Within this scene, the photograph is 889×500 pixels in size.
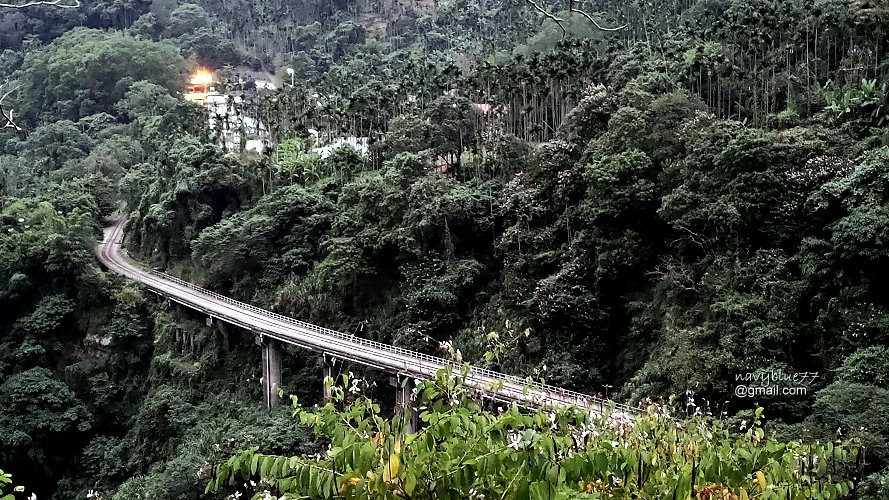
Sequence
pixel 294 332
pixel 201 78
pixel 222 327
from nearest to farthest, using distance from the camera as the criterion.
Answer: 1. pixel 294 332
2. pixel 222 327
3. pixel 201 78

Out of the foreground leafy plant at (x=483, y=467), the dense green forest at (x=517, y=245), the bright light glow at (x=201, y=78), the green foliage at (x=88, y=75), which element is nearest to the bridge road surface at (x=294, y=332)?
the dense green forest at (x=517, y=245)

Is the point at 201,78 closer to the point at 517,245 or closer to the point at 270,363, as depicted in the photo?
the point at 270,363

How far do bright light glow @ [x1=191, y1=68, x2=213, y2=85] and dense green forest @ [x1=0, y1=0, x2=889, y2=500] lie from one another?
2029cm

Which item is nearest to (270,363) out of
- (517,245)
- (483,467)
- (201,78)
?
(517,245)

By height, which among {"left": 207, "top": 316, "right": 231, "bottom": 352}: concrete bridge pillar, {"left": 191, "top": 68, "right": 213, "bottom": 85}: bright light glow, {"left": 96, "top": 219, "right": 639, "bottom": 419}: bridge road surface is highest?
{"left": 191, "top": 68, "right": 213, "bottom": 85}: bright light glow

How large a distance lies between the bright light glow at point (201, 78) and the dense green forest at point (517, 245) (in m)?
20.3

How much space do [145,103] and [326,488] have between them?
6863cm

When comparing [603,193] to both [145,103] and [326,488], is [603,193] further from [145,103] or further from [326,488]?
[145,103]

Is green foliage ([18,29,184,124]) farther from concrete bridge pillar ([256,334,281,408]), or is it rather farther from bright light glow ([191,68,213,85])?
concrete bridge pillar ([256,334,281,408])

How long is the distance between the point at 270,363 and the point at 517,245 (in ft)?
37.8

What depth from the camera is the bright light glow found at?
75562mm

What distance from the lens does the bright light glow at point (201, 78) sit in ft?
248

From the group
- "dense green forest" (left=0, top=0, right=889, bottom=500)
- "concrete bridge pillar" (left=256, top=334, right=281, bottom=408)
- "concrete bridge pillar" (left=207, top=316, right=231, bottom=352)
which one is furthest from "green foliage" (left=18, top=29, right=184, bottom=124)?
"concrete bridge pillar" (left=256, top=334, right=281, bottom=408)

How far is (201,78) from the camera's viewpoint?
250 ft
